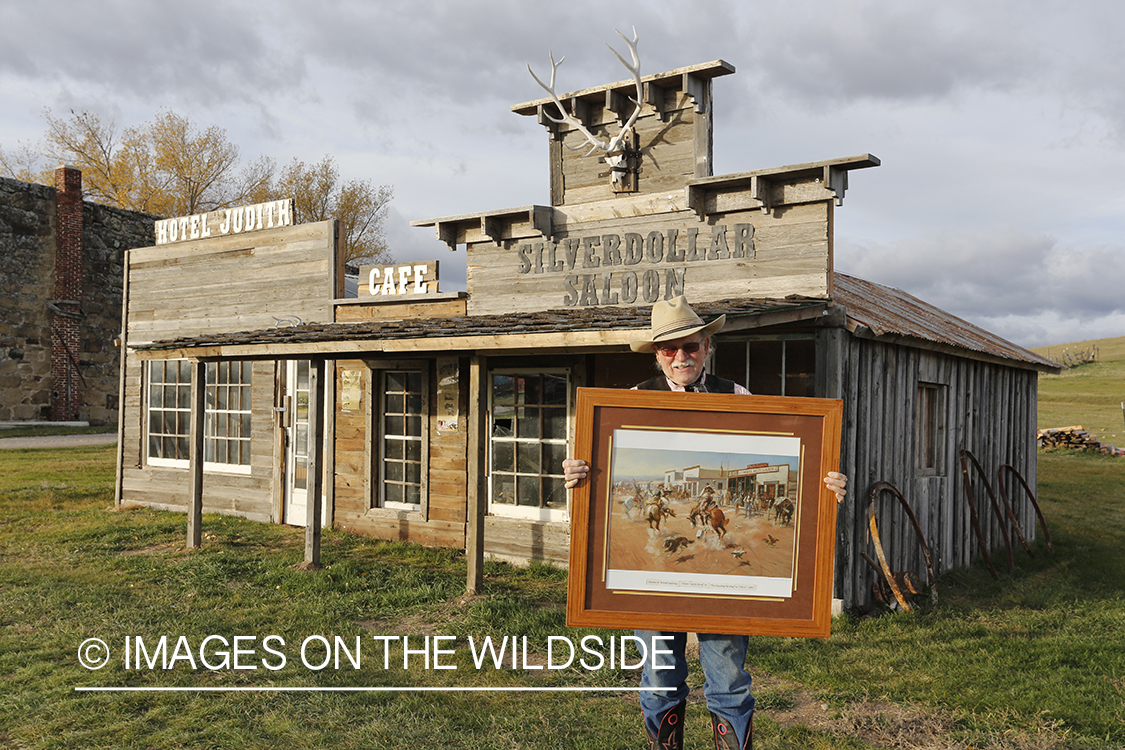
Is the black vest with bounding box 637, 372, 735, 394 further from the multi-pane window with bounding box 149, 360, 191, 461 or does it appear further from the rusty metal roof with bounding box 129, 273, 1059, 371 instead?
the multi-pane window with bounding box 149, 360, 191, 461

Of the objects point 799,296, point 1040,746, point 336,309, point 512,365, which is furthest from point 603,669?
point 336,309

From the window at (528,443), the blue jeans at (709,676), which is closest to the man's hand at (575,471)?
the blue jeans at (709,676)

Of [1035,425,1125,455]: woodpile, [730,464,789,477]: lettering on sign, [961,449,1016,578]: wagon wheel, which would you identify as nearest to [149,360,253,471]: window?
[961,449,1016,578]: wagon wheel

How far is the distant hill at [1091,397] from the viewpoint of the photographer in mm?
28906

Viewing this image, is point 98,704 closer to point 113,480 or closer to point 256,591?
point 256,591

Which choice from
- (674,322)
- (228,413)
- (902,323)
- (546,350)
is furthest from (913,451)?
(228,413)

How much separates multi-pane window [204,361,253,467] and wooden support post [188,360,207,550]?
1.87 m

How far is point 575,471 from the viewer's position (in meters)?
3.12

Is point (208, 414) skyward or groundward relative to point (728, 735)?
skyward

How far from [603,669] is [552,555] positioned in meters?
3.27

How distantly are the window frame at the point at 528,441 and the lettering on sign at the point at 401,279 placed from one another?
1.73m

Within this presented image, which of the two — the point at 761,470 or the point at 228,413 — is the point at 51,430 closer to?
the point at 228,413

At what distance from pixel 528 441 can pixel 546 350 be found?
182cm

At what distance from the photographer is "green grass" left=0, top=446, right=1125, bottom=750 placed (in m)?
4.46
